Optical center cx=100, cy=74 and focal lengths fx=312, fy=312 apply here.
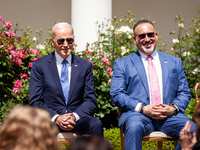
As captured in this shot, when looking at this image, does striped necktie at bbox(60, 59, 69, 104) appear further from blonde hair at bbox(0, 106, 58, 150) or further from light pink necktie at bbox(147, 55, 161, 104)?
blonde hair at bbox(0, 106, 58, 150)

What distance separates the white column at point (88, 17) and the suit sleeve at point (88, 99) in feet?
6.49

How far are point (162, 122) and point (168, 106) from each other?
0.60ft

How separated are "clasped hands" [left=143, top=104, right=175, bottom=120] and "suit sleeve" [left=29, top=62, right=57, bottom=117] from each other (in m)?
1.02

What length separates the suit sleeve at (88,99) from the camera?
3389mm

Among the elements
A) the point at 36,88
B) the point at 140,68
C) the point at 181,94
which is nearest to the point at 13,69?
the point at 36,88

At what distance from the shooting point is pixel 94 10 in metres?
5.54

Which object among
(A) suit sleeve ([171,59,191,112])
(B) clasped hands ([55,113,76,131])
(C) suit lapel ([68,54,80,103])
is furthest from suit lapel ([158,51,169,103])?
(B) clasped hands ([55,113,76,131])

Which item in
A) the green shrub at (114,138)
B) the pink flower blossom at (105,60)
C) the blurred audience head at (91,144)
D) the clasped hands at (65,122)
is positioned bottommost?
the green shrub at (114,138)

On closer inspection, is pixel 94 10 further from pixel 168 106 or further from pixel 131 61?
pixel 168 106

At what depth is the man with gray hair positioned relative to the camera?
336cm

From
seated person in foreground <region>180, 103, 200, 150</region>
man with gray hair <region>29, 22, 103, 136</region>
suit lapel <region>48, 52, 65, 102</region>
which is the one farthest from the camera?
suit lapel <region>48, 52, 65, 102</region>

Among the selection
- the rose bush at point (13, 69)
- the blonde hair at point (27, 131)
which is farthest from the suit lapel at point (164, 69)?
the blonde hair at point (27, 131)

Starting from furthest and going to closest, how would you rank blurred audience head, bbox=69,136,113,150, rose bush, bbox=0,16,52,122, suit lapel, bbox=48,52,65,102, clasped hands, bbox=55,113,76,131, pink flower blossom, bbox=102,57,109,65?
pink flower blossom, bbox=102,57,109,65
rose bush, bbox=0,16,52,122
suit lapel, bbox=48,52,65,102
clasped hands, bbox=55,113,76,131
blurred audience head, bbox=69,136,113,150

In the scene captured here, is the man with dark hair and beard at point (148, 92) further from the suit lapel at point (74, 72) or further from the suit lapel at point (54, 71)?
the suit lapel at point (54, 71)
